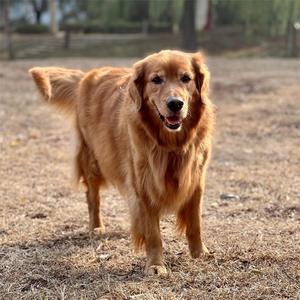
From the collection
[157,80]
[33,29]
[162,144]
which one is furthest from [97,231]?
[33,29]

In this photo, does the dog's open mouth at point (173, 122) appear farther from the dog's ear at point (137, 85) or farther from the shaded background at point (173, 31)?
the shaded background at point (173, 31)

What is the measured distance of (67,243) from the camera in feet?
15.1

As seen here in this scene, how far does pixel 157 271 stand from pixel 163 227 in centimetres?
110

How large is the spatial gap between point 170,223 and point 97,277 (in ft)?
4.48

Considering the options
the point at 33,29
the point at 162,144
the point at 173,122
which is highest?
the point at 173,122

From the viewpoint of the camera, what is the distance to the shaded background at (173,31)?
1082 inches

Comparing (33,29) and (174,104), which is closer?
(174,104)

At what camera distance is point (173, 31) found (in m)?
35.8

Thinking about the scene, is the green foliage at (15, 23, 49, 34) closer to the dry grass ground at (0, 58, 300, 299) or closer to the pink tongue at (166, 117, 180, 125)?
the dry grass ground at (0, 58, 300, 299)

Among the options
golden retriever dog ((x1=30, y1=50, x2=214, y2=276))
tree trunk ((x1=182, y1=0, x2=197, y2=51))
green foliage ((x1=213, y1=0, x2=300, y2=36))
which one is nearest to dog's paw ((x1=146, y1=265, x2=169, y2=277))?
golden retriever dog ((x1=30, y1=50, x2=214, y2=276))

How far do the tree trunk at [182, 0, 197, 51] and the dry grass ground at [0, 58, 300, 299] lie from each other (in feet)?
60.9

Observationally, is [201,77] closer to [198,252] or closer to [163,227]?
[198,252]

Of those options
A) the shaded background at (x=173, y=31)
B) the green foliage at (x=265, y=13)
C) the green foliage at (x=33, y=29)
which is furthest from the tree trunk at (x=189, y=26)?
the green foliage at (x=33, y=29)

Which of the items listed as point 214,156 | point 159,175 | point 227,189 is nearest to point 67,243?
point 159,175
